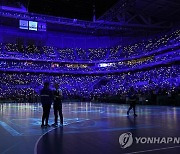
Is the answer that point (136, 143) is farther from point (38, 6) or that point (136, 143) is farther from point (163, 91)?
point (38, 6)

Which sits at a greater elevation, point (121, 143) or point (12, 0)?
point (12, 0)

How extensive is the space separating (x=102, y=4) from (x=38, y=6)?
9.96 meters

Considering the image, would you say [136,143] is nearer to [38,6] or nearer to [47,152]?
[47,152]

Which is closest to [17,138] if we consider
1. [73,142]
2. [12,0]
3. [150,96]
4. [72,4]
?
[73,142]

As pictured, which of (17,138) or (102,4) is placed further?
(102,4)

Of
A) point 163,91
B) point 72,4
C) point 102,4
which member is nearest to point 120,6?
point 102,4

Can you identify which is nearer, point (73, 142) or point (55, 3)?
point (73, 142)

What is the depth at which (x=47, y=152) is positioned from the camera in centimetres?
618

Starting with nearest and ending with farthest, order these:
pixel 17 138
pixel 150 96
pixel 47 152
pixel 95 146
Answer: pixel 47 152
pixel 95 146
pixel 17 138
pixel 150 96

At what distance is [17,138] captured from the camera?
8297mm

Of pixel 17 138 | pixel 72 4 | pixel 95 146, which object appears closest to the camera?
pixel 95 146

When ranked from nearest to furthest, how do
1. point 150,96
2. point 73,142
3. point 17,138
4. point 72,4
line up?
point 73,142, point 17,138, point 150,96, point 72,4

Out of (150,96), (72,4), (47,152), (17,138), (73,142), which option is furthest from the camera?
Result: (72,4)

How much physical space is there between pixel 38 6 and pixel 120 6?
12.7 meters
